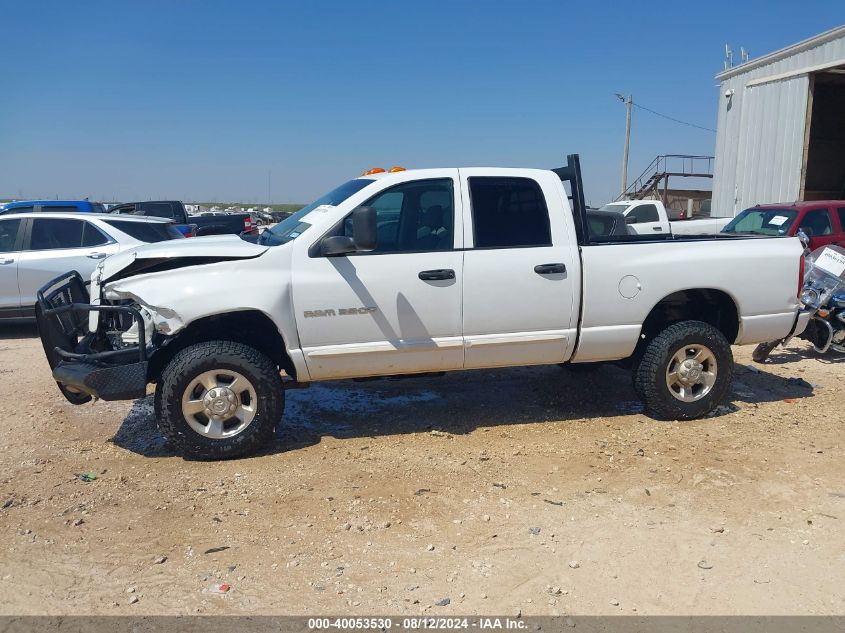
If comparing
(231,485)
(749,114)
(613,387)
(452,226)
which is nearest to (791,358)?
(613,387)

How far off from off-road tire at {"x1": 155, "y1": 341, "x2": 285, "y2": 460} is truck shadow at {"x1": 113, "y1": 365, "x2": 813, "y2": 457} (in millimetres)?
342

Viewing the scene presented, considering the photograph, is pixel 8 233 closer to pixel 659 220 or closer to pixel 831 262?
pixel 831 262

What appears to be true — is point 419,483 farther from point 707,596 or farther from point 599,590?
point 707,596

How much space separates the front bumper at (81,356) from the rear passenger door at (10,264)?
15.3ft

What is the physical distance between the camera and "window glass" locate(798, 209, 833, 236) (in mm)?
11477

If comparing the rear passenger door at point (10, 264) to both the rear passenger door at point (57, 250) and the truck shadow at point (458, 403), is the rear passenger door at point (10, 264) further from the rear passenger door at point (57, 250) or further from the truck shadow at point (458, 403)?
the truck shadow at point (458, 403)

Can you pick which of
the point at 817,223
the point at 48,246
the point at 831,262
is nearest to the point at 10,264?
the point at 48,246

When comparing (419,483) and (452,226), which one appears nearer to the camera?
(419,483)

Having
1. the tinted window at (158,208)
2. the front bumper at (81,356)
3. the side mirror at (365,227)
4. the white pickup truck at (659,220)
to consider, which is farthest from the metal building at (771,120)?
the front bumper at (81,356)

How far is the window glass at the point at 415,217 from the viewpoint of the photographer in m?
5.11

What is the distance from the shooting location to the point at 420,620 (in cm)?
310

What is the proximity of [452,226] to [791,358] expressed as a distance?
4.99 metres

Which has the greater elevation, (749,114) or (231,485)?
(749,114)

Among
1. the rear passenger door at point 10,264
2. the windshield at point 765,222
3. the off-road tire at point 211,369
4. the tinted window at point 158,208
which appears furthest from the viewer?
the tinted window at point 158,208
